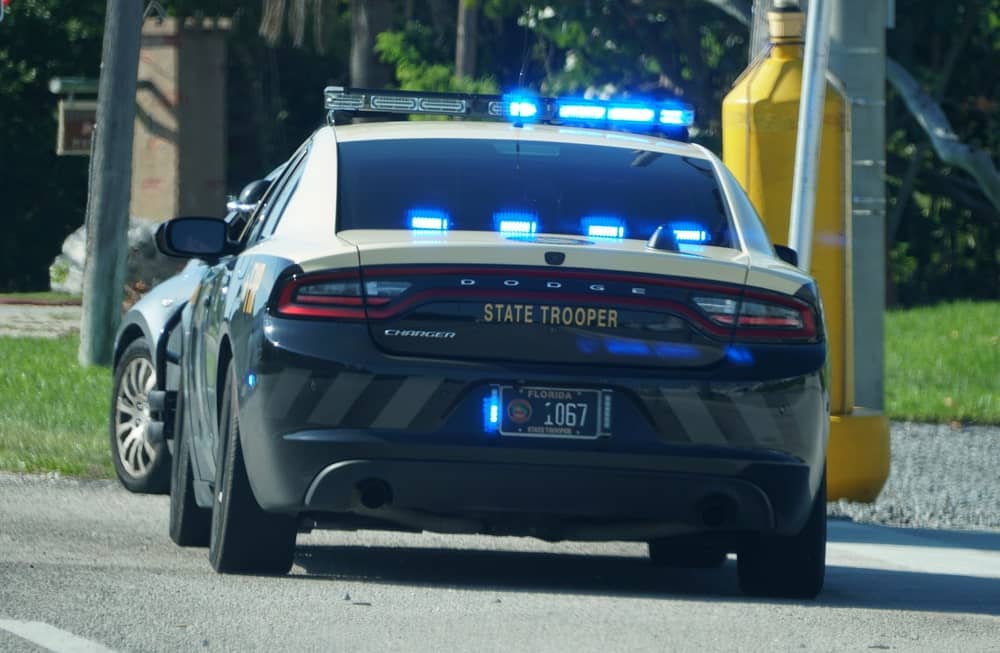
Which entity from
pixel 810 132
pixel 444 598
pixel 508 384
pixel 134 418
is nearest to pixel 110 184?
pixel 134 418

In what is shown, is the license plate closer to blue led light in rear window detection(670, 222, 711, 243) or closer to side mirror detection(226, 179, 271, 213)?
blue led light in rear window detection(670, 222, 711, 243)

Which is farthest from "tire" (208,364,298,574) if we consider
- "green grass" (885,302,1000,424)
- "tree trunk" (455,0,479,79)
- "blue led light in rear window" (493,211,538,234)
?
"tree trunk" (455,0,479,79)

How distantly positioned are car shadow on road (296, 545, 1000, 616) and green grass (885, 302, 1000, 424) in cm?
726

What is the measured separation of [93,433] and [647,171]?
5.42 m

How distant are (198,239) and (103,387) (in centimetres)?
662

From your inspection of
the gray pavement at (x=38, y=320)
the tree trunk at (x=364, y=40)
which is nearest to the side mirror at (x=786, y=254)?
the gray pavement at (x=38, y=320)

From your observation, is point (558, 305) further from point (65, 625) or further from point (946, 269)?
point (946, 269)

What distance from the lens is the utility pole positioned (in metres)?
15.6

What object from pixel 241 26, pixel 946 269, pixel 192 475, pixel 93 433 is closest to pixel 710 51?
pixel 946 269

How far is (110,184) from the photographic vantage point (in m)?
15.7

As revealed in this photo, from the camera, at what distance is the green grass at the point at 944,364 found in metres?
15.8

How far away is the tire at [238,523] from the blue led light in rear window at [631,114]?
175 centimetres

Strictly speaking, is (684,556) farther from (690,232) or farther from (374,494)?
(374,494)

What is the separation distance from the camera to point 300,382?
659 centimetres
